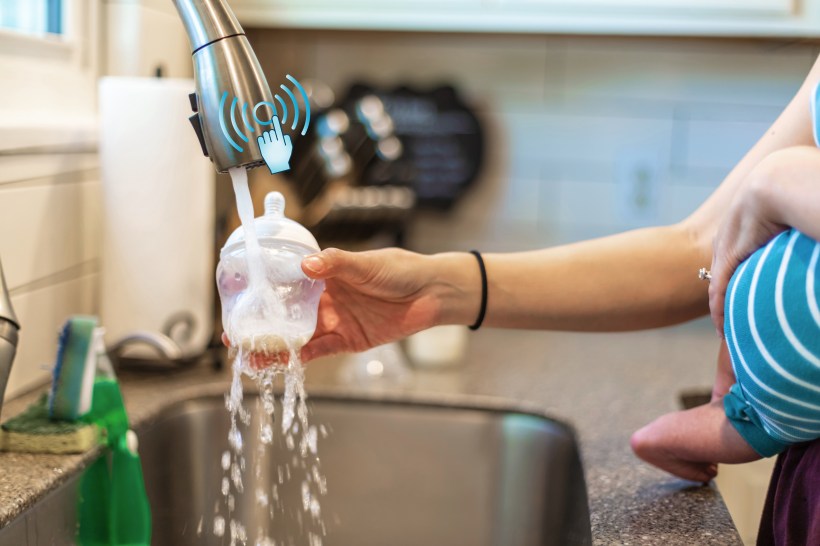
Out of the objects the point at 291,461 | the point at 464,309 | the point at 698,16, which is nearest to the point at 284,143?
the point at 464,309

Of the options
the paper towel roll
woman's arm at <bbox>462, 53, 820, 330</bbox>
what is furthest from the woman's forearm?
the paper towel roll

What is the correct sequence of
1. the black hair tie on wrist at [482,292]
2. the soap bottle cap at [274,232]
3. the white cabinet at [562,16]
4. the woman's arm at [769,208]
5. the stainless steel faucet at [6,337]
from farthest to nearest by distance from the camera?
the white cabinet at [562,16], the black hair tie on wrist at [482,292], the stainless steel faucet at [6,337], the soap bottle cap at [274,232], the woman's arm at [769,208]

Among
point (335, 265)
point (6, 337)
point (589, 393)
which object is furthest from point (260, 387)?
point (589, 393)

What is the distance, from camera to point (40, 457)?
2.96ft

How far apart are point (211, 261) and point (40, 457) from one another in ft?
1.60

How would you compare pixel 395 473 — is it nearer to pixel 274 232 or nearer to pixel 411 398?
pixel 411 398

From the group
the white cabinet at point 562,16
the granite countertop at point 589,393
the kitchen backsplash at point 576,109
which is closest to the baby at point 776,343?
the granite countertop at point 589,393

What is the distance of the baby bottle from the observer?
28.3 inches

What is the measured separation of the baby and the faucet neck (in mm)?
417

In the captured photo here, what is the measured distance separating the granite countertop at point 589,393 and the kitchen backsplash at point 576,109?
27 centimetres

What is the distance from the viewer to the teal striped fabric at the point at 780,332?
0.63m

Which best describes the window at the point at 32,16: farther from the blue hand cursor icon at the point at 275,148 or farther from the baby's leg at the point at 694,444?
the baby's leg at the point at 694,444

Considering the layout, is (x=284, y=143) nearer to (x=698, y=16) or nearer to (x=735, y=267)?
(x=735, y=267)

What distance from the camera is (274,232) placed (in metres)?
0.74
